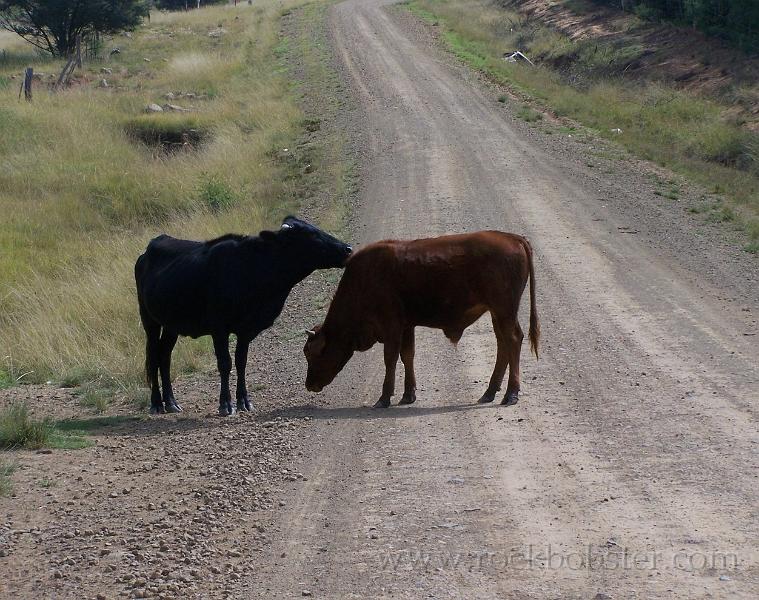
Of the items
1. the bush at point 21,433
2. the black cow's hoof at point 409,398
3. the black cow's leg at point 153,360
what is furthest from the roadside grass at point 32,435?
the black cow's hoof at point 409,398

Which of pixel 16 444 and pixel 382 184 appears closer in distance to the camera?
pixel 16 444

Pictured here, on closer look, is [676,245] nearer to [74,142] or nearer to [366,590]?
[366,590]

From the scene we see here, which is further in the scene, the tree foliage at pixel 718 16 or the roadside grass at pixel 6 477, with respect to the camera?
the tree foliage at pixel 718 16

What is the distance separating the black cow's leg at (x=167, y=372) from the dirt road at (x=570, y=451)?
165 cm

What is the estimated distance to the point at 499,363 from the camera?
977 cm

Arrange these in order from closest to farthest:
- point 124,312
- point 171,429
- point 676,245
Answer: point 171,429, point 124,312, point 676,245

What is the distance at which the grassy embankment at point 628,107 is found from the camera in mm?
21750

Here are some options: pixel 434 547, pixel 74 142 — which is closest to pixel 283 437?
pixel 434 547

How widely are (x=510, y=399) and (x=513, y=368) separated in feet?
0.95

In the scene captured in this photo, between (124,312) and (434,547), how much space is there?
30.4 ft

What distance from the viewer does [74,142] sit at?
27.5 metres

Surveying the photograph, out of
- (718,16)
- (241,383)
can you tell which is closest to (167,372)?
(241,383)

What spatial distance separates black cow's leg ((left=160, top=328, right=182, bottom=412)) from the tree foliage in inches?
1015

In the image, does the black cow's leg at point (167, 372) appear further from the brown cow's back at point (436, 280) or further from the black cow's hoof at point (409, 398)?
the black cow's hoof at point (409, 398)
